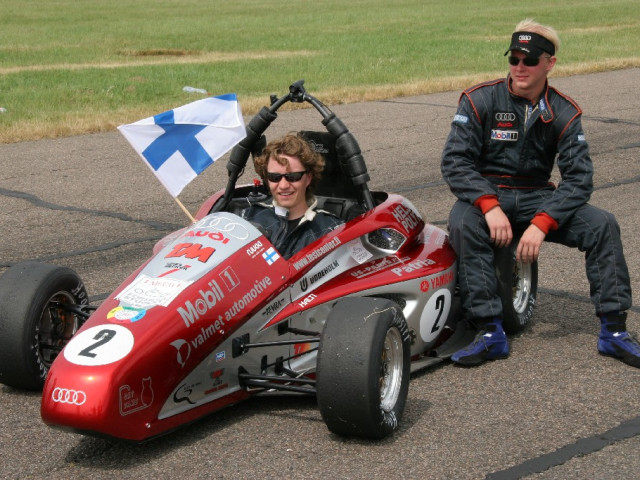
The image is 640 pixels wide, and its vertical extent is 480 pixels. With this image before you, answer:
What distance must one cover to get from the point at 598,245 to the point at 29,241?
454 cm

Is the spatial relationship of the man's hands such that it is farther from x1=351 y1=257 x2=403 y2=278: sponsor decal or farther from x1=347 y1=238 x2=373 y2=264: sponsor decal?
x1=347 y1=238 x2=373 y2=264: sponsor decal

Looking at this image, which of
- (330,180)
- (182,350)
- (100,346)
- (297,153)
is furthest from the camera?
(330,180)

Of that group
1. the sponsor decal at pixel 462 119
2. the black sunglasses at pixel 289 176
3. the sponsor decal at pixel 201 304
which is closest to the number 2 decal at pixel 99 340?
the sponsor decal at pixel 201 304

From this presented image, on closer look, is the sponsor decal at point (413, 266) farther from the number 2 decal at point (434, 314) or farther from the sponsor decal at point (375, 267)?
the number 2 decal at point (434, 314)

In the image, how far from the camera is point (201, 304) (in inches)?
177

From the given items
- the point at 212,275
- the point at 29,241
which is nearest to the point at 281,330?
the point at 212,275

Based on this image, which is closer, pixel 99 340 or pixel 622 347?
pixel 99 340

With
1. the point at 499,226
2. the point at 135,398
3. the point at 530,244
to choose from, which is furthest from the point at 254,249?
the point at 530,244

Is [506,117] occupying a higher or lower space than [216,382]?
higher

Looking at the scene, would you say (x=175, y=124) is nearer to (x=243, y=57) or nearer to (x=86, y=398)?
(x=86, y=398)

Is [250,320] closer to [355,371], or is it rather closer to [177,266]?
[177,266]

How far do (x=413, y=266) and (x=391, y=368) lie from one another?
36.7 inches

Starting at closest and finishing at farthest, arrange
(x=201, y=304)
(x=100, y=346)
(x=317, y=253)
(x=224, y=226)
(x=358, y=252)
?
1. (x=100, y=346)
2. (x=201, y=304)
3. (x=224, y=226)
4. (x=317, y=253)
5. (x=358, y=252)

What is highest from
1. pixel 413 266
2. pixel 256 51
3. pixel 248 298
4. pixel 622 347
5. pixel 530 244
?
pixel 248 298
